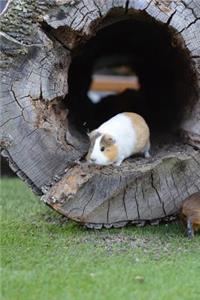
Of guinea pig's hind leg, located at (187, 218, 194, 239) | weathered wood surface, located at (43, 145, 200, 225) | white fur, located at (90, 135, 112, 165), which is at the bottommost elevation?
guinea pig's hind leg, located at (187, 218, 194, 239)

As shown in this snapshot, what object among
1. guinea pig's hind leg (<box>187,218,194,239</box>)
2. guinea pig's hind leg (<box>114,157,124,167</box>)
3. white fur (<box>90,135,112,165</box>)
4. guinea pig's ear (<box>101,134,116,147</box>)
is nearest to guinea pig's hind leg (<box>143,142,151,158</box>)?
guinea pig's hind leg (<box>114,157,124,167</box>)

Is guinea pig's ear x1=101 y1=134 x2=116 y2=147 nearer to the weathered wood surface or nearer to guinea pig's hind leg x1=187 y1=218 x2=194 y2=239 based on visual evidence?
the weathered wood surface

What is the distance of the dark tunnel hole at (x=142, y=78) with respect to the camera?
5.33 m

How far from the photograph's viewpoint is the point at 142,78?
29.5 feet

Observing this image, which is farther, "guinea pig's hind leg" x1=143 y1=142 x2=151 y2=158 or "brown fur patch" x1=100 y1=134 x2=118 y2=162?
"guinea pig's hind leg" x1=143 y1=142 x2=151 y2=158

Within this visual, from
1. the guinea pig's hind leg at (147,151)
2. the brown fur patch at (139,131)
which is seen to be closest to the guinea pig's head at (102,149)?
the brown fur patch at (139,131)

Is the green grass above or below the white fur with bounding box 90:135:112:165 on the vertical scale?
below

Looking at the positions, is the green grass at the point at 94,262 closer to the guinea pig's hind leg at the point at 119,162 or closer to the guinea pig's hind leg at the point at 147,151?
the guinea pig's hind leg at the point at 119,162

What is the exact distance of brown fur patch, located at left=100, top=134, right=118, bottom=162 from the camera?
4.42 metres

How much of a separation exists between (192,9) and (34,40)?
1.01m

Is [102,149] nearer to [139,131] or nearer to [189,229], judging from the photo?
[139,131]

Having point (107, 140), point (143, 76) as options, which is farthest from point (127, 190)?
point (143, 76)

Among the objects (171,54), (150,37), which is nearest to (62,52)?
(171,54)

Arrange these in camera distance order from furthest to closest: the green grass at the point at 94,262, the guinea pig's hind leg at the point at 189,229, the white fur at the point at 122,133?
Answer: the white fur at the point at 122,133, the guinea pig's hind leg at the point at 189,229, the green grass at the point at 94,262
